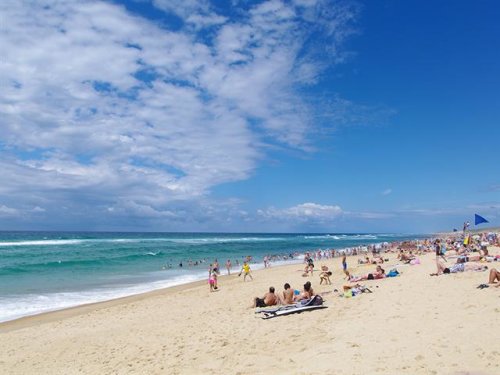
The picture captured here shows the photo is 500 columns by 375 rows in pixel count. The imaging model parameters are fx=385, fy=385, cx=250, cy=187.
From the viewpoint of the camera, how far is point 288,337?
8922 millimetres

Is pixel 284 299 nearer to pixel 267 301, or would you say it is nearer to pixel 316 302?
pixel 267 301

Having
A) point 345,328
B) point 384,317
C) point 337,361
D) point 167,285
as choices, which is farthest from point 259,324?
point 167,285

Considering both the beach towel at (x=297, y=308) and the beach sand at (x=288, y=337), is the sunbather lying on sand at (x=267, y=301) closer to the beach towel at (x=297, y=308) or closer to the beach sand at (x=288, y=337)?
the beach sand at (x=288, y=337)

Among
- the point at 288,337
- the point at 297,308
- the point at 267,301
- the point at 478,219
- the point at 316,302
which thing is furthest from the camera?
the point at 478,219

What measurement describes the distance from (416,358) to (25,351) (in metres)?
9.84

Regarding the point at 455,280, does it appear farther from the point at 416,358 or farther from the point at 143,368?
the point at 143,368

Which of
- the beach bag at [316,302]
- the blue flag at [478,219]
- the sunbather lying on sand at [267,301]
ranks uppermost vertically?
the blue flag at [478,219]

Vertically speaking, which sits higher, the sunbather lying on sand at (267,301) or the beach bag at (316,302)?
the beach bag at (316,302)

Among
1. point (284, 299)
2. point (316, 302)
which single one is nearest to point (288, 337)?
point (316, 302)

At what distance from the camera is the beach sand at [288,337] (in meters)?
6.75

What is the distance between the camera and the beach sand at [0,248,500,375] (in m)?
→ 6.75

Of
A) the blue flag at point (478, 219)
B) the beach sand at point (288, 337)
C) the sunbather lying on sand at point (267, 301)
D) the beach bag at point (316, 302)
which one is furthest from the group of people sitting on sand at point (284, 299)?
the blue flag at point (478, 219)

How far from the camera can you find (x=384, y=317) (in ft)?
31.2

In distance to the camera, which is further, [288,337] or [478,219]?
[478,219]
